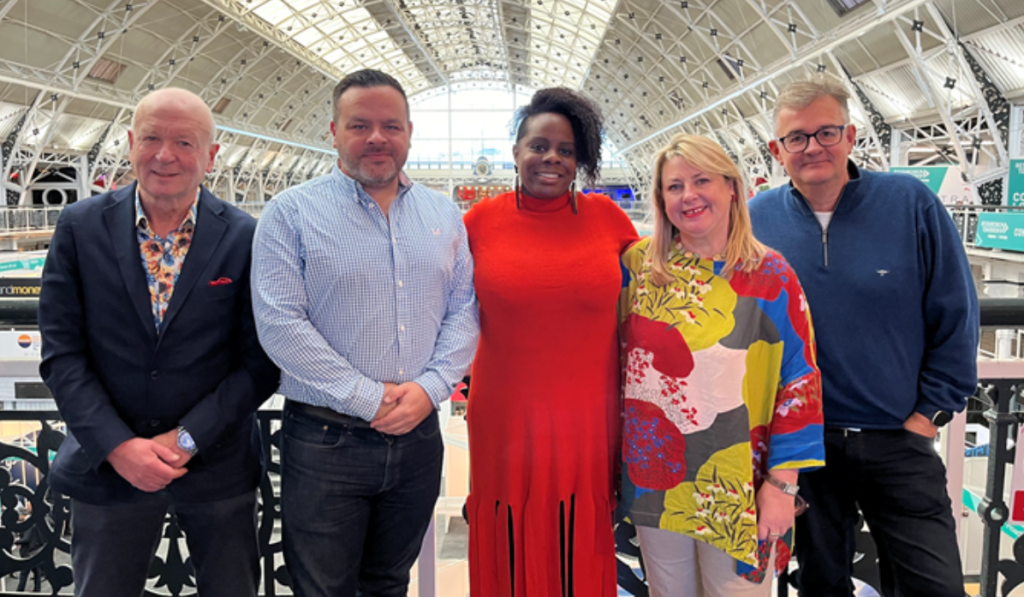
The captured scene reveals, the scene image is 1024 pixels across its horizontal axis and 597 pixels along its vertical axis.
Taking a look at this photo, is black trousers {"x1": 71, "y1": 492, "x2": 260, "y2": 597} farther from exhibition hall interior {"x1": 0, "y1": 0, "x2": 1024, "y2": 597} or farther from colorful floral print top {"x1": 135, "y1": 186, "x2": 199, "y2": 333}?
colorful floral print top {"x1": 135, "y1": 186, "x2": 199, "y2": 333}

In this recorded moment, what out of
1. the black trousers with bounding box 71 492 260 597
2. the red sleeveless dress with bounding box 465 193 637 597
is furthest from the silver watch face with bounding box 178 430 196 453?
the red sleeveless dress with bounding box 465 193 637 597

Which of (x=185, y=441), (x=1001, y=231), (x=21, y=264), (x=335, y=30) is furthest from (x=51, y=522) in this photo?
(x=335, y=30)

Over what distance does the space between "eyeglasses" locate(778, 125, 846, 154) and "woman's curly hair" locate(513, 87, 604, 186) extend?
697mm

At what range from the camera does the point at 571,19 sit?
31938 mm

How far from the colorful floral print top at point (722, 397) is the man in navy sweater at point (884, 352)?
10.5 inches

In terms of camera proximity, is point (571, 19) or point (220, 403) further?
point (571, 19)

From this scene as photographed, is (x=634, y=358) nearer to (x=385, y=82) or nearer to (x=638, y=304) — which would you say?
(x=638, y=304)

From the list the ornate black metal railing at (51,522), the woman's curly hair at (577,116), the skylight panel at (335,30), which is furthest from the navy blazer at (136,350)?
the skylight panel at (335,30)

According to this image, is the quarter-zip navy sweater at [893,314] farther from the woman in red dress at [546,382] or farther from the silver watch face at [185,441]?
the silver watch face at [185,441]

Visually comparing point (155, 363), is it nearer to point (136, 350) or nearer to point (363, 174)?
point (136, 350)

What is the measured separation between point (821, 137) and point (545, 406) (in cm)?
135

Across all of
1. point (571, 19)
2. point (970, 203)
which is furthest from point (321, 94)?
point (970, 203)

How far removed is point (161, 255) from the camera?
213cm

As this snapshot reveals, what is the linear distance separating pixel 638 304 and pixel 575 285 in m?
0.23
